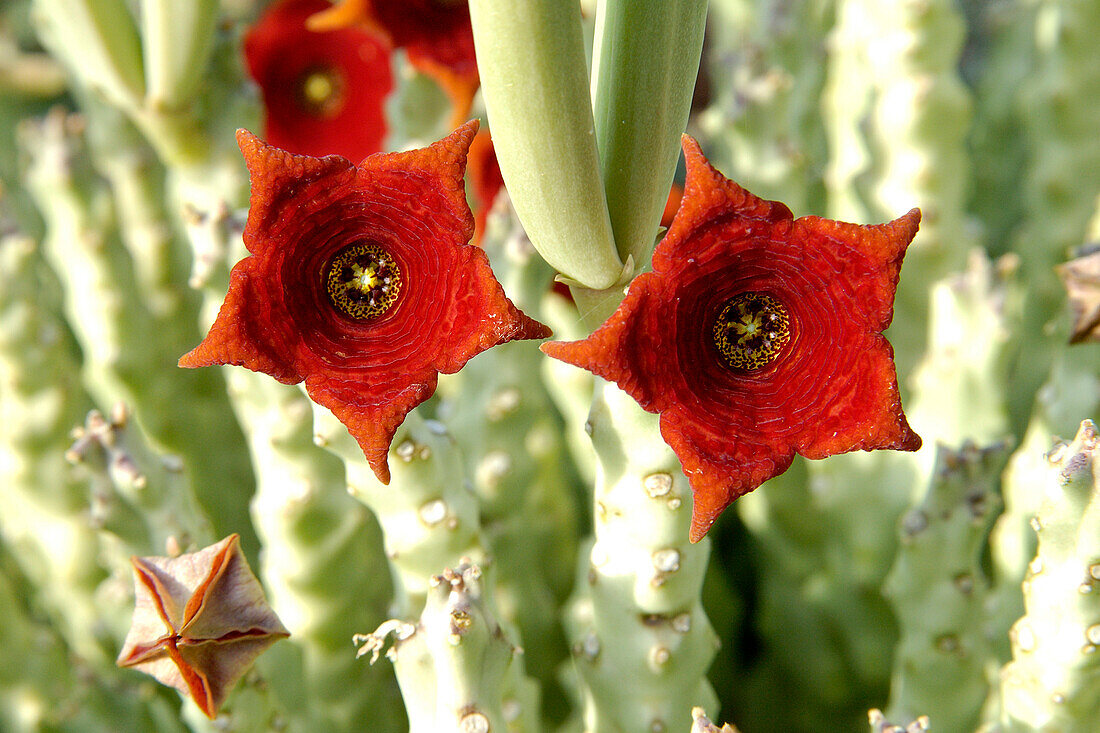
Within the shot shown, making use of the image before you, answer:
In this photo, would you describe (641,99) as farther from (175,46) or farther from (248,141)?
(175,46)

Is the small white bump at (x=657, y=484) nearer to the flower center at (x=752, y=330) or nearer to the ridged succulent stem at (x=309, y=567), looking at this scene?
the flower center at (x=752, y=330)

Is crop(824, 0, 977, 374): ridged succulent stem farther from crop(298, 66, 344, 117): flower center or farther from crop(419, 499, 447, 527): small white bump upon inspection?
crop(298, 66, 344, 117): flower center

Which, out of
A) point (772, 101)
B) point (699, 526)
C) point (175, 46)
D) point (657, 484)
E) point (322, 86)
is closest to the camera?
point (699, 526)

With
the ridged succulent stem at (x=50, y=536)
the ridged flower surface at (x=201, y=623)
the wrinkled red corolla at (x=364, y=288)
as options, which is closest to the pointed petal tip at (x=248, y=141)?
the wrinkled red corolla at (x=364, y=288)

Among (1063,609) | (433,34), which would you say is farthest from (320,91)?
(1063,609)

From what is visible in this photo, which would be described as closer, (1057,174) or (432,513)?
(432,513)

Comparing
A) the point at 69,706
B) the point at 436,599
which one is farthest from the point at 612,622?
the point at 69,706
